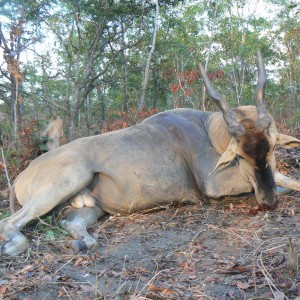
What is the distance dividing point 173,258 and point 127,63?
1543cm

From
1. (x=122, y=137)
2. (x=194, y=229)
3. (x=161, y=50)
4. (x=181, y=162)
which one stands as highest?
(x=161, y=50)

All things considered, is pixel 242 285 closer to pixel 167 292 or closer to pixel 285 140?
pixel 167 292

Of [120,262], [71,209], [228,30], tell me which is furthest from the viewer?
[228,30]

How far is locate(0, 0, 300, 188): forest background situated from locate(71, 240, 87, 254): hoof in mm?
2216

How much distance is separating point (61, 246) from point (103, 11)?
7507mm

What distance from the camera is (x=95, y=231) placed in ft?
12.9

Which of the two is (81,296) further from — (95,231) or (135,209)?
(135,209)

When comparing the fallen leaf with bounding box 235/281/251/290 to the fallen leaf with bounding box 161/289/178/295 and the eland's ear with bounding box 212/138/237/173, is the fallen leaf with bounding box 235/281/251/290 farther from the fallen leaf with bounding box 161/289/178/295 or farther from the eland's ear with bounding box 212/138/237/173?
the eland's ear with bounding box 212/138/237/173

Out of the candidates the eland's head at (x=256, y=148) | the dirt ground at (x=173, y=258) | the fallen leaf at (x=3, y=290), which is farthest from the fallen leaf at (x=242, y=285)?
the eland's head at (x=256, y=148)

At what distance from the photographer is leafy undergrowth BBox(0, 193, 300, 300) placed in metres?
2.36

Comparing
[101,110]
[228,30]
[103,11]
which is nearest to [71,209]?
[103,11]

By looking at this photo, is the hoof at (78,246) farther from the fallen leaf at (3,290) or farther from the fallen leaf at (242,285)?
the fallen leaf at (242,285)

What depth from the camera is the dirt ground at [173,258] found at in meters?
2.36

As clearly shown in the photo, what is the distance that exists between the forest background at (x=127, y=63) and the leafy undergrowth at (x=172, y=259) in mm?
2209
